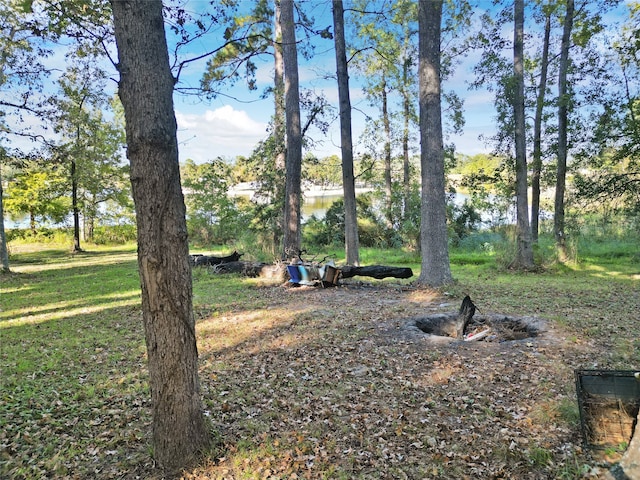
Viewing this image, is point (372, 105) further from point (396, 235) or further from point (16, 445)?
point (16, 445)

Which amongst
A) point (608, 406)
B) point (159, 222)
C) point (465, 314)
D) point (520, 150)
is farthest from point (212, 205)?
point (608, 406)

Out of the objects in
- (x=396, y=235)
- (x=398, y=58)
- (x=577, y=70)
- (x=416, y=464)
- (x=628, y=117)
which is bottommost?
(x=416, y=464)

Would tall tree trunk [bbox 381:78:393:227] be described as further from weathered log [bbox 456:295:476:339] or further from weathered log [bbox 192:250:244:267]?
weathered log [bbox 456:295:476:339]

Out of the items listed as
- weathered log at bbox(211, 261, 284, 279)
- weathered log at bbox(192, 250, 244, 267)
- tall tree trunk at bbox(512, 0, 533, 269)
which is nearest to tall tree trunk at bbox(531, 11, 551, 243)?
tall tree trunk at bbox(512, 0, 533, 269)

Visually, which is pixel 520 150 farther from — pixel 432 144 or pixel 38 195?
pixel 38 195

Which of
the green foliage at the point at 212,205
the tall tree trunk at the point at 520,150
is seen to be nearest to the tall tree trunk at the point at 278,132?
the green foliage at the point at 212,205

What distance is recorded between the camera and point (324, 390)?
4.05 metres

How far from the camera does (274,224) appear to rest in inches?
604

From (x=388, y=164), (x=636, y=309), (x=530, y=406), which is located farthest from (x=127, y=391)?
(x=388, y=164)

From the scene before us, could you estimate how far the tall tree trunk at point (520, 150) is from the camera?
11.1 meters

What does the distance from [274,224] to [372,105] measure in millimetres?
9904

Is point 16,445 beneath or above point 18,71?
beneath

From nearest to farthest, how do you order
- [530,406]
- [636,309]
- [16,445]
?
1. [16,445]
2. [530,406]
3. [636,309]

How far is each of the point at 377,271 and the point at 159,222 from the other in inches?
293
